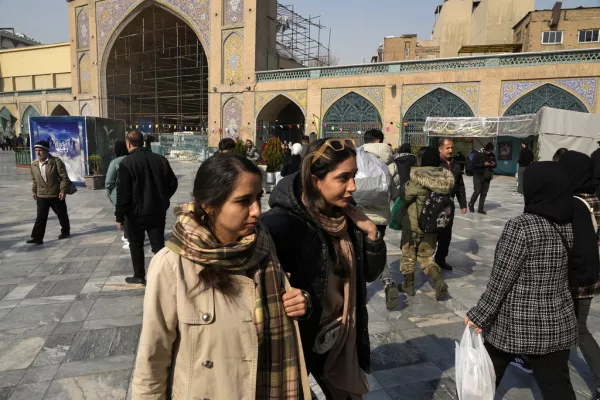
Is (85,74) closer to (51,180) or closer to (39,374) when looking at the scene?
(51,180)

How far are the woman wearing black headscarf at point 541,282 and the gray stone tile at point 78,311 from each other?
325 centimetres

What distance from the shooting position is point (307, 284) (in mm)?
1472

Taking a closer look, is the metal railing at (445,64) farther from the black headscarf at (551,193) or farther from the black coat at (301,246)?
the black coat at (301,246)

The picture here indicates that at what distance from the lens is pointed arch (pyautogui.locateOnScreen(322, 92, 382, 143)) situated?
1917 cm

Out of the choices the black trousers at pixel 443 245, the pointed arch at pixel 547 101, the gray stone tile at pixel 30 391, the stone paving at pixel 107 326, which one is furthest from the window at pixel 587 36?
the gray stone tile at pixel 30 391

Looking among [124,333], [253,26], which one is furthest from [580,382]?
[253,26]

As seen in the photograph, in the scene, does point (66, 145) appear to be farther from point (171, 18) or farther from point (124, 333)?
point (171, 18)

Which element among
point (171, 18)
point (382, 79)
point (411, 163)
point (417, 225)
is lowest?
point (417, 225)

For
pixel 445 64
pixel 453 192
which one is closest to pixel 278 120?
pixel 445 64

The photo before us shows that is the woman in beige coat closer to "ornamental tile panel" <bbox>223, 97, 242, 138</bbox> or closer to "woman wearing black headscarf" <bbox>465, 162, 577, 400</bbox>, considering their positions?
"woman wearing black headscarf" <bbox>465, 162, 577, 400</bbox>

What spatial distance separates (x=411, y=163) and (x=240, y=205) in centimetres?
413

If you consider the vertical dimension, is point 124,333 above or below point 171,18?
below

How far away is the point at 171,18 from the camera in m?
26.9

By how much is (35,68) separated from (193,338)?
134ft
